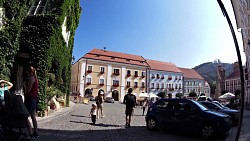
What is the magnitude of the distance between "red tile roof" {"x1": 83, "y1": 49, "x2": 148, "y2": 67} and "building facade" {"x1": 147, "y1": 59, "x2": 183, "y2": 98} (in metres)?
4.20

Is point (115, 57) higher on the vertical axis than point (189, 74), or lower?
higher

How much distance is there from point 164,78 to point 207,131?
74.7 meters

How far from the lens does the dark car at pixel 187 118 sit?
985 centimetres

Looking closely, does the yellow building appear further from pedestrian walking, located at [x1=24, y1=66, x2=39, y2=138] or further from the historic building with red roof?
pedestrian walking, located at [x1=24, y1=66, x2=39, y2=138]

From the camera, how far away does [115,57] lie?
7288 centimetres

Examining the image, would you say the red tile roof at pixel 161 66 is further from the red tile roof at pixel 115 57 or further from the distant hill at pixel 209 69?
the distant hill at pixel 209 69

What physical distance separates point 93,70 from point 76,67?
5521mm

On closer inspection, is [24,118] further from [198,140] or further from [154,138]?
[198,140]

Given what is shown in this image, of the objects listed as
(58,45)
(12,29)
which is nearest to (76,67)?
(58,45)

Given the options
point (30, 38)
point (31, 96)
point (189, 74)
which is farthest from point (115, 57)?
point (31, 96)

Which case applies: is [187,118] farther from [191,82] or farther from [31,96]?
[191,82]

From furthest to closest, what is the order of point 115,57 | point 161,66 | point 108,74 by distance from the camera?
point 161,66 < point 115,57 < point 108,74

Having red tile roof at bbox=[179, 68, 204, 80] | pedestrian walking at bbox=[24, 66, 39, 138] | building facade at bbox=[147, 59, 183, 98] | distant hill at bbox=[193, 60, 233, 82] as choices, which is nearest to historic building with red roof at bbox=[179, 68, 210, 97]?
red tile roof at bbox=[179, 68, 204, 80]

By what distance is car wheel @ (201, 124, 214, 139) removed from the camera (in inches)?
385
